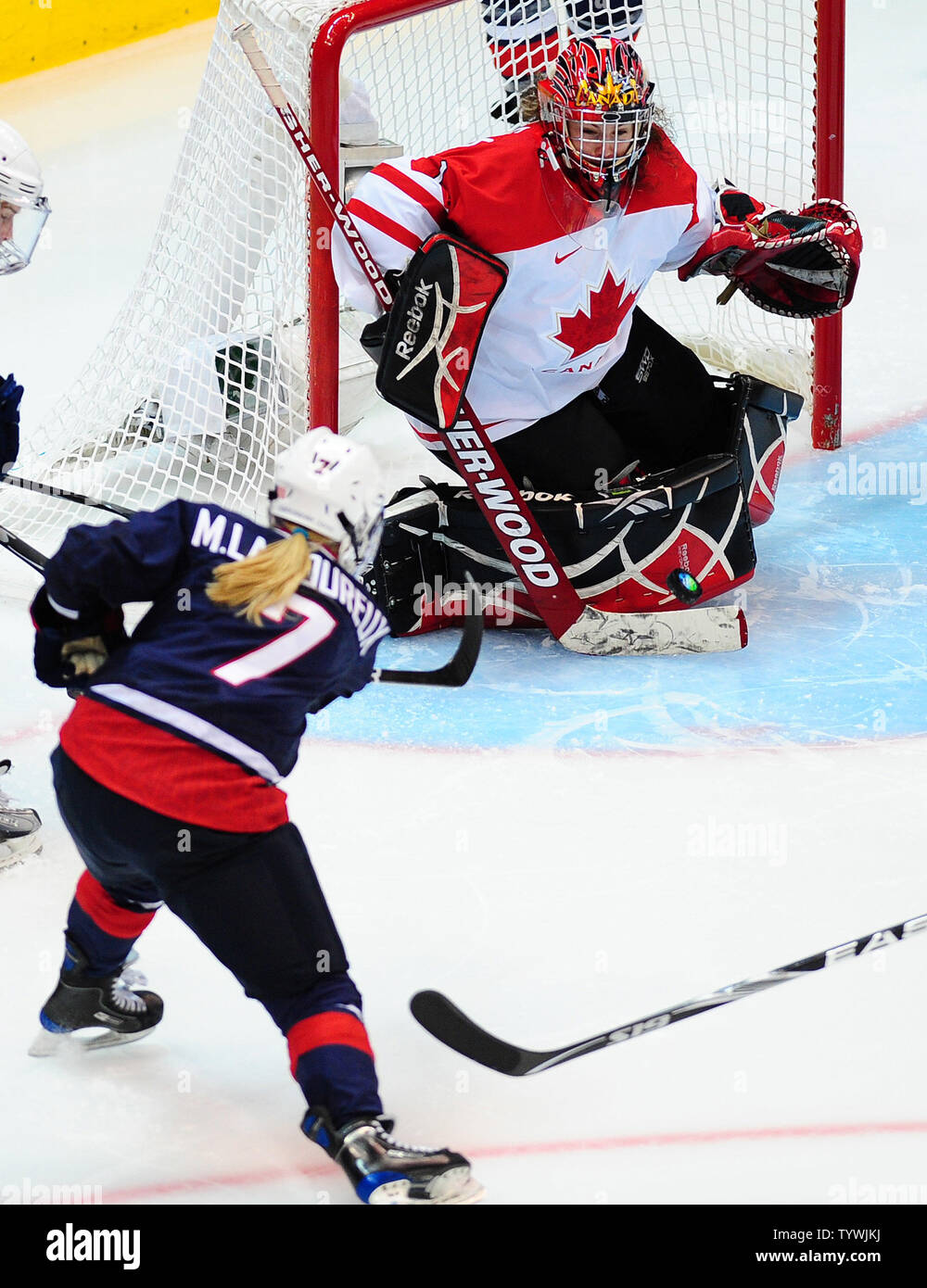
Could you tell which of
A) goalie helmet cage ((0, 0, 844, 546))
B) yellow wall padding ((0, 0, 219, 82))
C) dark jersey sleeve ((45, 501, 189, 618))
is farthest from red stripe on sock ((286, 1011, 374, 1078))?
yellow wall padding ((0, 0, 219, 82))

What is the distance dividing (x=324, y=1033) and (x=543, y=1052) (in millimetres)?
336

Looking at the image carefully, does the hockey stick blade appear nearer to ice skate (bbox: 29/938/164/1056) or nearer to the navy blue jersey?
the navy blue jersey

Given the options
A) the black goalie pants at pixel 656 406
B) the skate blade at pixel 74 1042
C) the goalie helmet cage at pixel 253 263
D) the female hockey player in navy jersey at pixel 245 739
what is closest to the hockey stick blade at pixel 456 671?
the female hockey player in navy jersey at pixel 245 739

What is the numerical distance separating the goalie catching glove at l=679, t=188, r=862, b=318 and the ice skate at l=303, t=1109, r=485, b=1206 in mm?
2099

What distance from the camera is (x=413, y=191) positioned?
2.83 metres

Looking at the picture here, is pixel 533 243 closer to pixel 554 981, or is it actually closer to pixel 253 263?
pixel 253 263

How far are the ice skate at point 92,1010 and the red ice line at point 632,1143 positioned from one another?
0.27 metres

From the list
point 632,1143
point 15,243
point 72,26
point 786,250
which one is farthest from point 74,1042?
point 72,26

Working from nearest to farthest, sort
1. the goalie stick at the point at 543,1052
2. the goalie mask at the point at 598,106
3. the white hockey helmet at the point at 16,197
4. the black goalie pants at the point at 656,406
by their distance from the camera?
the goalie stick at the point at 543,1052 < the white hockey helmet at the point at 16,197 < the goalie mask at the point at 598,106 < the black goalie pants at the point at 656,406

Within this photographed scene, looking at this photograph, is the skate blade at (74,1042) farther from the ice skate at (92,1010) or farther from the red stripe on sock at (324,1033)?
the red stripe on sock at (324,1033)

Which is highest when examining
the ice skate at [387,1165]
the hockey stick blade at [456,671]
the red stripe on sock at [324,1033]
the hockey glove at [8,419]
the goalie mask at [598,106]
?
the goalie mask at [598,106]

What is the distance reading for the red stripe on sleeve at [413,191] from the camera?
111 inches

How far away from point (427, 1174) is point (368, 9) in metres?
2.32
